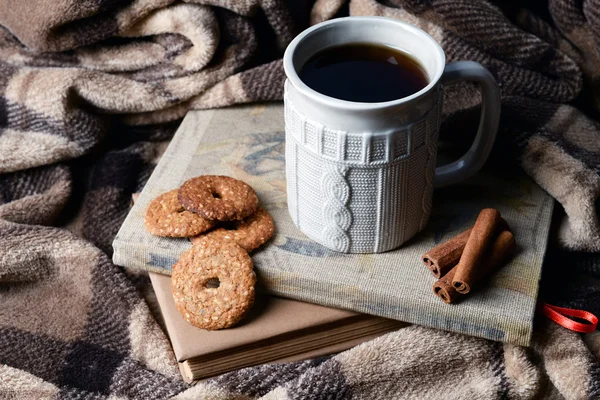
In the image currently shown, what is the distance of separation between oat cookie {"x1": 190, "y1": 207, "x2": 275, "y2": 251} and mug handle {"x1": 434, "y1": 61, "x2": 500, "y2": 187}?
24 centimetres

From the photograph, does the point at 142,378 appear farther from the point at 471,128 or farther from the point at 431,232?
the point at 471,128

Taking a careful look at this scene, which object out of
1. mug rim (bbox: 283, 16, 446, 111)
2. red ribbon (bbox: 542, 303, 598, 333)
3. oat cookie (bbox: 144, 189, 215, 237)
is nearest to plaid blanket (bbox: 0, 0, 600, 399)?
red ribbon (bbox: 542, 303, 598, 333)

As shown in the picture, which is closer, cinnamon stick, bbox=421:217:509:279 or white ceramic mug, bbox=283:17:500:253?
white ceramic mug, bbox=283:17:500:253

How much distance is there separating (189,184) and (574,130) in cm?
60

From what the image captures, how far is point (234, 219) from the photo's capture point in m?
1.04

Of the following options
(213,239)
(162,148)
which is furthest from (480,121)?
(162,148)

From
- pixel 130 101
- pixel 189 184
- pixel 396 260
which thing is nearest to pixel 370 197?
pixel 396 260

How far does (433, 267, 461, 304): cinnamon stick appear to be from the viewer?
0.97 m

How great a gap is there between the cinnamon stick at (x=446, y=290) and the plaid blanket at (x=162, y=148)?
7cm

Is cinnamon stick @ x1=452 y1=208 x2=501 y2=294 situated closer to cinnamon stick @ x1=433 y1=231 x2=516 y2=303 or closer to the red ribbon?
cinnamon stick @ x1=433 y1=231 x2=516 y2=303

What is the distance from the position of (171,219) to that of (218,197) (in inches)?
3.1

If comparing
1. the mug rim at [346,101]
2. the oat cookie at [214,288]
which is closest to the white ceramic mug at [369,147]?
the mug rim at [346,101]

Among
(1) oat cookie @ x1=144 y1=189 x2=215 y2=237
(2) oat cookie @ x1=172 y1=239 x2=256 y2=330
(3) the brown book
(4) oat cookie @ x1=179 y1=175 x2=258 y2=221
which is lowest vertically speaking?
(3) the brown book

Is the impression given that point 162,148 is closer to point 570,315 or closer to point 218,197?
point 218,197
